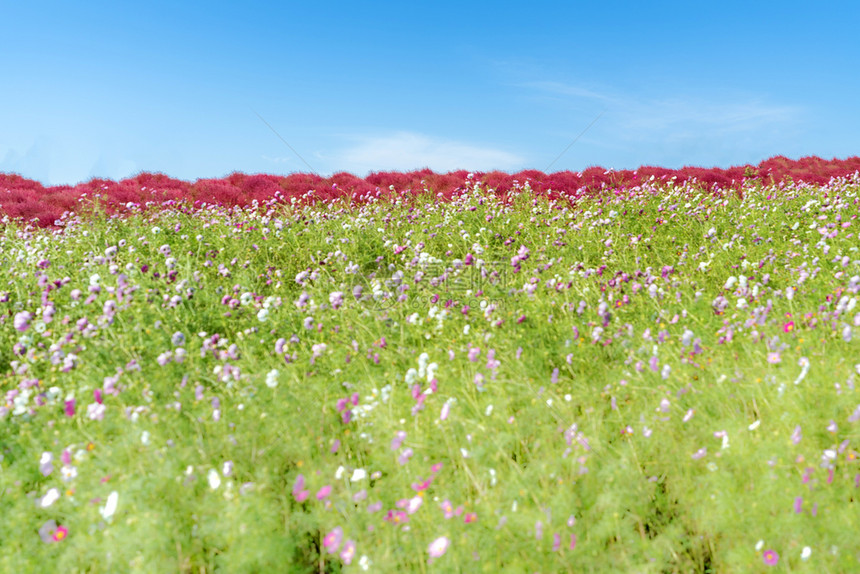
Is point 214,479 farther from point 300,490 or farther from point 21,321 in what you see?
point 21,321

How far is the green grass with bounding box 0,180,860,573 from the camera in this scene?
113 inches

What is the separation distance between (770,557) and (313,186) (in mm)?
11902

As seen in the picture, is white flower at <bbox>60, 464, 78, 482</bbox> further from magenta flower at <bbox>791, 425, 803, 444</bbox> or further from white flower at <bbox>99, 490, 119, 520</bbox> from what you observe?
magenta flower at <bbox>791, 425, 803, 444</bbox>

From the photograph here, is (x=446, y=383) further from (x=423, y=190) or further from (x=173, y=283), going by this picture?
(x=423, y=190)

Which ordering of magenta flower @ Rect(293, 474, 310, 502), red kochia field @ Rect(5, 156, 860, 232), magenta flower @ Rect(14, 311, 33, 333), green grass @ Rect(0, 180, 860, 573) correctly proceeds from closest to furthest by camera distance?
green grass @ Rect(0, 180, 860, 573), magenta flower @ Rect(293, 474, 310, 502), magenta flower @ Rect(14, 311, 33, 333), red kochia field @ Rect(5, 156, 860, 232)

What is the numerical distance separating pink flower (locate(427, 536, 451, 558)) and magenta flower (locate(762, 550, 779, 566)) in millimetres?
1370

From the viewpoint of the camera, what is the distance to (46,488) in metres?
3.35

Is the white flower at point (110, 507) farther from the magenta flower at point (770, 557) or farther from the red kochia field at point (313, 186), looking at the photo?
the red kochia field at point (313, 186)

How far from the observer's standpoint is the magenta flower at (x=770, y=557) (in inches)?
103

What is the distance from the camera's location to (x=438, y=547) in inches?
107

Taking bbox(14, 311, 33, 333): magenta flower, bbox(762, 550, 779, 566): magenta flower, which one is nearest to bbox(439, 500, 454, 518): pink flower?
bbox(762, 550, 779, 566): magenta flower

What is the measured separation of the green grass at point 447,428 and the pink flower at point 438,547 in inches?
2.7

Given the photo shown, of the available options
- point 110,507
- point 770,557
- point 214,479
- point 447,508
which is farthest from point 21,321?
point 770,557

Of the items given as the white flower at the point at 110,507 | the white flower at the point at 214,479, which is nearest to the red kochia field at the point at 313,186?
the white flower at the point at 214,479
